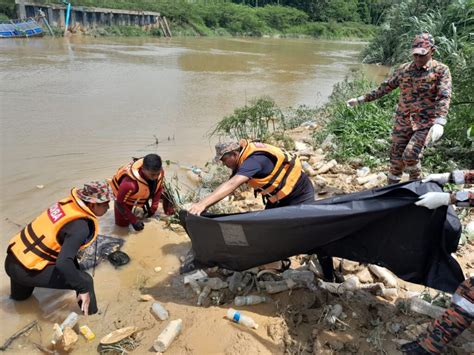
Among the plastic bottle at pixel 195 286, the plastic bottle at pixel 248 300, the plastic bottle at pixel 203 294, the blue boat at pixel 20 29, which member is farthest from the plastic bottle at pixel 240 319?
the blue boat at pixel 20 29

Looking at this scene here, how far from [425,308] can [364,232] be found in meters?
0.77

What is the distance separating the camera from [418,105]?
450 cm

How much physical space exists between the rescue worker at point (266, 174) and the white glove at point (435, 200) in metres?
1.07

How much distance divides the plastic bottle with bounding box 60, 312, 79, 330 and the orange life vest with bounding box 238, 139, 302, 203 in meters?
1.77

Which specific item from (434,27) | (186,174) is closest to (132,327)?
(186,174)

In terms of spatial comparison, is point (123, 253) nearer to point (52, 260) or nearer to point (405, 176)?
point (52, 260)

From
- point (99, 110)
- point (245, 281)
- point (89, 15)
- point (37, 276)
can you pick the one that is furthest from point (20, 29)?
point (245, 281)

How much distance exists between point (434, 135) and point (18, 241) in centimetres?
393

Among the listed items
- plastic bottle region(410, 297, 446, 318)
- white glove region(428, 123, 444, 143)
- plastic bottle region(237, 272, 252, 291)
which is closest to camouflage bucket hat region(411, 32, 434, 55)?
white glove region(428, 123, 444, 143)

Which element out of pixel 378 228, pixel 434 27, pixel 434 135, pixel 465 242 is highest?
pixel 434 27

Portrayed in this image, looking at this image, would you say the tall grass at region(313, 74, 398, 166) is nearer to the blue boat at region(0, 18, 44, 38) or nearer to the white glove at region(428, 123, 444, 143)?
the white glove at region(428, 123, 444, 143)

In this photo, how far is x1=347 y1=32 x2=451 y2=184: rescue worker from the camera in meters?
4.26

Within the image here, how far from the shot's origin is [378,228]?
283cm

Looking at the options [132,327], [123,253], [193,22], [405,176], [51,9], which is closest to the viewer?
[132,327]
